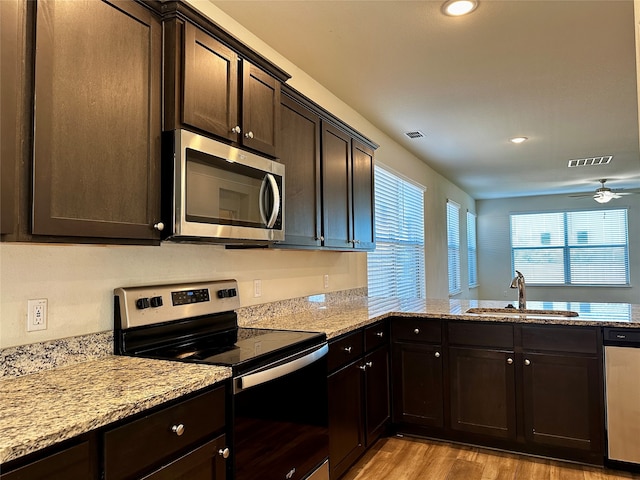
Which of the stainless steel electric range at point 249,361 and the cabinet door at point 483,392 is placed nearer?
the stainless steel electric range at point 249,361

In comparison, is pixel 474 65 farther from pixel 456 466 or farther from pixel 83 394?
pixel 83 394

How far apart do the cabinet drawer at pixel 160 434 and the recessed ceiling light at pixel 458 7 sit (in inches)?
85.0

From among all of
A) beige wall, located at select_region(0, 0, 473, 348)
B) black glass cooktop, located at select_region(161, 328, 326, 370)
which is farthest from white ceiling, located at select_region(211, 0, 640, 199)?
black glass cooktop, located at select_region(161, 328, 326, 370)

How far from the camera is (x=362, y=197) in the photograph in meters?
3.57

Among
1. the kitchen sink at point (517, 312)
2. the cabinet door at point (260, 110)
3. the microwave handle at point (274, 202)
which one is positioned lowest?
the kitchen sink at point (517, 312)

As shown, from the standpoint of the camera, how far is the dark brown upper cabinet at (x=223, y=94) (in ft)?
5.77

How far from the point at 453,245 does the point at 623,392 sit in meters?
4.97

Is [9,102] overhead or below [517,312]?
overhead

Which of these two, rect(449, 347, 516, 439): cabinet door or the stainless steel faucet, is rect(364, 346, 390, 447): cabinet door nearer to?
rect(449, 347, 516, 439): cabinet door

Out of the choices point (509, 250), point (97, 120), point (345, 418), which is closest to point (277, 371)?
point (345, 418)

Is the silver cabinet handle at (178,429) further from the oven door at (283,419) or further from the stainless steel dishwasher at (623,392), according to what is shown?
the stainless steel dishwasher at (623,392)

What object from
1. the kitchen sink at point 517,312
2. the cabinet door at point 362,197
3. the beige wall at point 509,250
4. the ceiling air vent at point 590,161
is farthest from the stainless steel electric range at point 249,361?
the beige wall at point 509,250

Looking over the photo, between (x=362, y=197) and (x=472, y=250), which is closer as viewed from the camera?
(x=362, y=197)

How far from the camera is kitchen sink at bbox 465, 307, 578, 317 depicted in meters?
3.04
